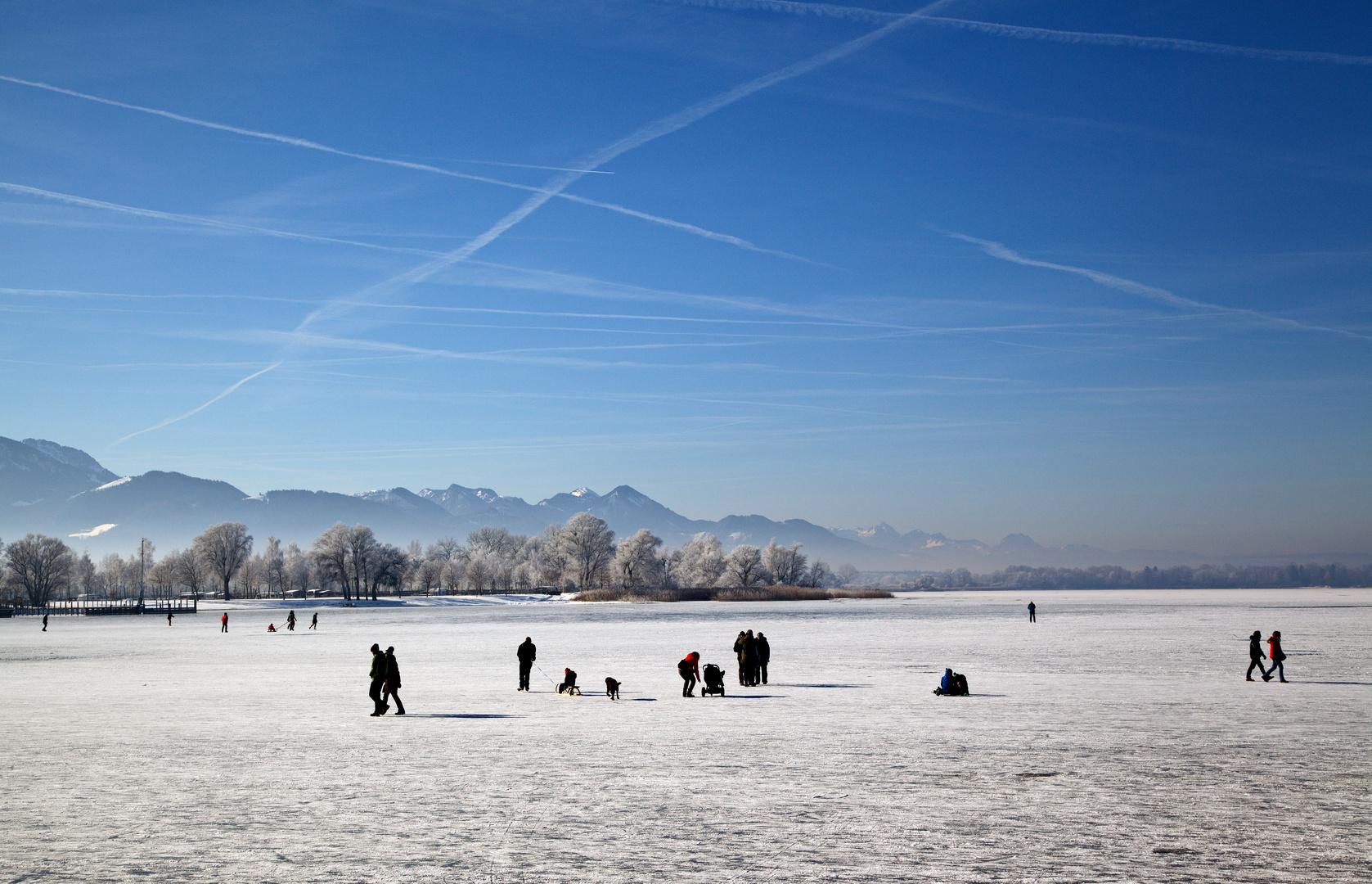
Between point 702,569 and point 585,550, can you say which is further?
point 702,569

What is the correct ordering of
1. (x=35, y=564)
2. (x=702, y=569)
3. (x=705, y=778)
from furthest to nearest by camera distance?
(x=702, y=569) → (x=35, y=564) → (x=705, y=778)

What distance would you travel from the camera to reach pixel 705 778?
1503 cm

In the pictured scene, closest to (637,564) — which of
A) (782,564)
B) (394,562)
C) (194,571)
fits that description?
(782,564)

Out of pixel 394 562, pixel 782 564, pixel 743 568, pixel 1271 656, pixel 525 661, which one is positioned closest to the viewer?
pixel 525 661

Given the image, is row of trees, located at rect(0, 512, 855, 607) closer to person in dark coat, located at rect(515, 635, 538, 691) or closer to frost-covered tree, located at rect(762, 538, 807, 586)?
frost-covered tree, located at rect(762, 538, 807, 586)

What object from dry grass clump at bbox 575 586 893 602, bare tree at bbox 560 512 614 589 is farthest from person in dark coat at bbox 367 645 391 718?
bare tree at bbox 560 512 614 589

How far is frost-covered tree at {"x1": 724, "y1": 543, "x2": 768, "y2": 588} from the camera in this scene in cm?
18500

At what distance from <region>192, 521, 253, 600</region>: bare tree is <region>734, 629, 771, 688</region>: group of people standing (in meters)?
163

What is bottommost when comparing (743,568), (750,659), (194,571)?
(743,568)

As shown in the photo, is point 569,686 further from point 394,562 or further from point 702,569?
point 702,569

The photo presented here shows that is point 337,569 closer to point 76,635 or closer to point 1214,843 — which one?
point 76,635

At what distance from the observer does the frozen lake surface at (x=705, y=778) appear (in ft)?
34.8

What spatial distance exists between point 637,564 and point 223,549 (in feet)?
247

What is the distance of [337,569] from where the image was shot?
161375 millimetres
